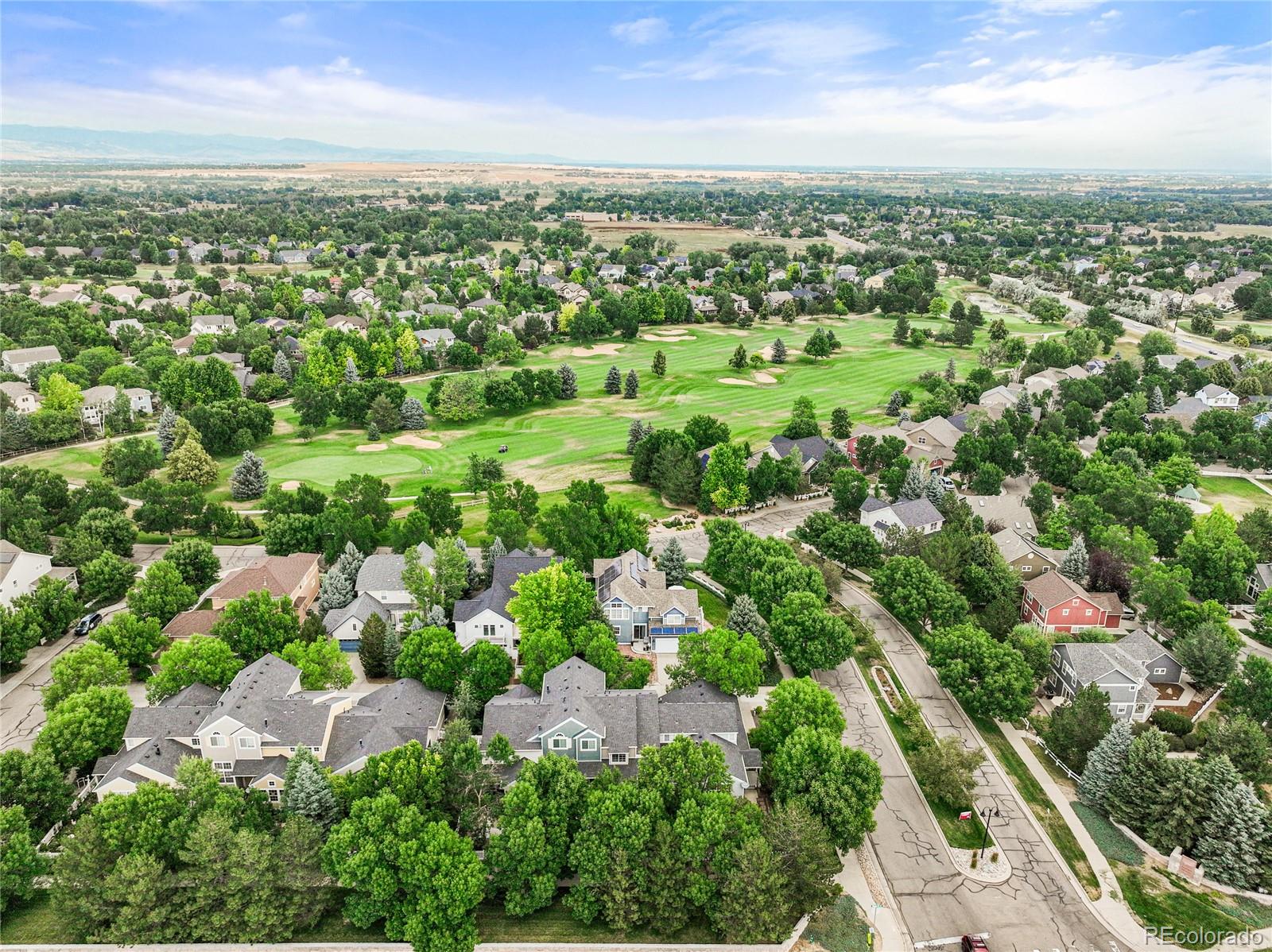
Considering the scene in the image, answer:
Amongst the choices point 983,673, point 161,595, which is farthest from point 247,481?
point 983,673

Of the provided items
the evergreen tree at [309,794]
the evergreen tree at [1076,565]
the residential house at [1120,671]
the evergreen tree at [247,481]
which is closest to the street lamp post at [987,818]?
the residential house at [1120,671]

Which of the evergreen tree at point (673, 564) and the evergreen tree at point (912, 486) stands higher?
the evergreen tree at point (912, 486)

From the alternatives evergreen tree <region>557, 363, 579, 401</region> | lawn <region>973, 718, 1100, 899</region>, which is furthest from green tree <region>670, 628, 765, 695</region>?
evergreen tree <region>557, 363, 579, 401</region>

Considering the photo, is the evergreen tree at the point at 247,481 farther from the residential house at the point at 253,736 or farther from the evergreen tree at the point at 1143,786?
the evergreen tree at the point at 1143,786

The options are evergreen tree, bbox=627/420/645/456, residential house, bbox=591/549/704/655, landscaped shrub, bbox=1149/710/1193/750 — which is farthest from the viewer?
evergreen tree, bbox=627/420/645/456

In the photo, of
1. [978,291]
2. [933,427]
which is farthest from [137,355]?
[978,291]

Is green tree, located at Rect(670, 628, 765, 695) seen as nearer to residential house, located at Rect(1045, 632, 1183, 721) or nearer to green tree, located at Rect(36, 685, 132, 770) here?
residential house, located at Rect(1045, 632, 1183, 721)
